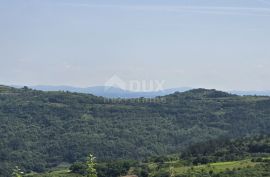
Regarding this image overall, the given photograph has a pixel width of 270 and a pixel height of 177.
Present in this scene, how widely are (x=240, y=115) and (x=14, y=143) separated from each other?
2986 inches

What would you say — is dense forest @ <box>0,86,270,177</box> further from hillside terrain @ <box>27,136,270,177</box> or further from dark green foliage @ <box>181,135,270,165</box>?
hillside terrain @ <box>27,136,270,177</box>

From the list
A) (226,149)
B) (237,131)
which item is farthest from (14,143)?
(226,149)

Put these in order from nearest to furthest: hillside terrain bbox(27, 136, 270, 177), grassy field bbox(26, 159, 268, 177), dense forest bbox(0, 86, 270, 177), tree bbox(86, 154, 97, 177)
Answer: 1. tree bbox(86, 154, 97, 177)
2. hillside terrain bbox(27, 136, 270, 177)
3. grassy field bbox(26, 159, 268, 177)
4. dense forest bbox(0, 86, 270, 177)

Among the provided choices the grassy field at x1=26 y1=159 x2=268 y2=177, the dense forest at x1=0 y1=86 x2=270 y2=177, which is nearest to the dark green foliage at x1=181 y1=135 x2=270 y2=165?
the grassy field at x1=26 y1=159 x2=268 y2=177

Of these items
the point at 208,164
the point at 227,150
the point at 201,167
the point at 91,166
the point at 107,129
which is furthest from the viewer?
the point at 107,129

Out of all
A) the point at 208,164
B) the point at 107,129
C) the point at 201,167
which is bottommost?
the point at 107,129

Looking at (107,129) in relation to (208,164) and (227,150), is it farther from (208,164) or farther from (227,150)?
(208,164)

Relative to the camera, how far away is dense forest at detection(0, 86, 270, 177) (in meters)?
155

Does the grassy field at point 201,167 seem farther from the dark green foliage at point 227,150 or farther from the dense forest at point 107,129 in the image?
the dense forest at point 107,129

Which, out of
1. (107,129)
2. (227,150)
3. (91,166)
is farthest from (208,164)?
(107,129)

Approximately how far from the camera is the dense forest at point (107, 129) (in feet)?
508

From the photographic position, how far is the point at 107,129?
176750 mm

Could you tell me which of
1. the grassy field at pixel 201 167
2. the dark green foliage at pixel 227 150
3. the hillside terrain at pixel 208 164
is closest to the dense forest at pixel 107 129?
the dark green foliage at pixel 227 150

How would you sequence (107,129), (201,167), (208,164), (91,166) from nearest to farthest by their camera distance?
(91,166) < (201,167) < (208,164) < (107,129)
